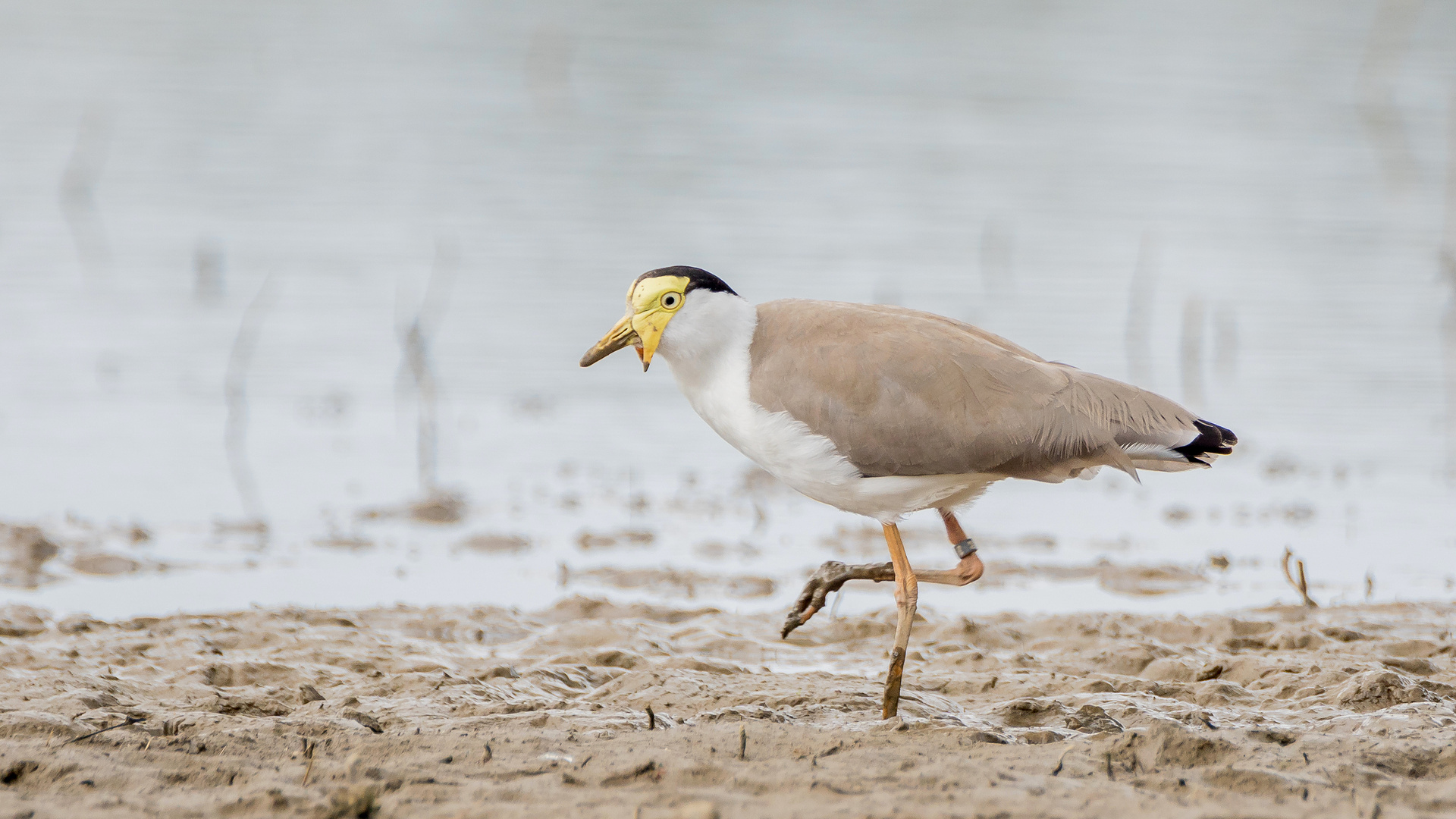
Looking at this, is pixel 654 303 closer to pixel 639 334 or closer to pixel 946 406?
pixel 639 334

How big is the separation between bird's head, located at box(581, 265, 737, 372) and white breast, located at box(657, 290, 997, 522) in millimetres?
29

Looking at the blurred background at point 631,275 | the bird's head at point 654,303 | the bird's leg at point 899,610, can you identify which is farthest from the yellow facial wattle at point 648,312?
the blurred background at point 631,275

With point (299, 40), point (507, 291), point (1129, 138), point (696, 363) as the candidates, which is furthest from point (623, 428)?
point (299, 40)

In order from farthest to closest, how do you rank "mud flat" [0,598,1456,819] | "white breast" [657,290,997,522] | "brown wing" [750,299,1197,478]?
"white breast" [657,290,997,522] → "brown wing" [750,299,1197,478] → "mud flat" [0,598,1456,819]

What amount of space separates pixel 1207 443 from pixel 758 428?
5.23ft

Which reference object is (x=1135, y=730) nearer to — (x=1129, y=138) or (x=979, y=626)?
(x=979, y=626)

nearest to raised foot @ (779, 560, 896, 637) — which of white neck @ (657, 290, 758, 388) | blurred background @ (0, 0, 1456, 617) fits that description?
white neck @ (657, 290, 758, 388)

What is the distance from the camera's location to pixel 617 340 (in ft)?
17.4

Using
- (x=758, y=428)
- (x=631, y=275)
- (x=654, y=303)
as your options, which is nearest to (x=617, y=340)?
(x=654, y=303)

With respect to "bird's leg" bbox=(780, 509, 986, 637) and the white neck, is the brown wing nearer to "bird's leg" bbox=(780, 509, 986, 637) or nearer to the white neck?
the white neck

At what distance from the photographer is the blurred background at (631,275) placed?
26.8 feet

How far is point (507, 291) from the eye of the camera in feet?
46.8

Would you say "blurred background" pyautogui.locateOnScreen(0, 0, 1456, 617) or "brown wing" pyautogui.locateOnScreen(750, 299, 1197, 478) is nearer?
"brown wing" pyautogui.locateOnScreen(750, 299, 1197, 478)

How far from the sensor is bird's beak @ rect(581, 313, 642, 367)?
207 inches
